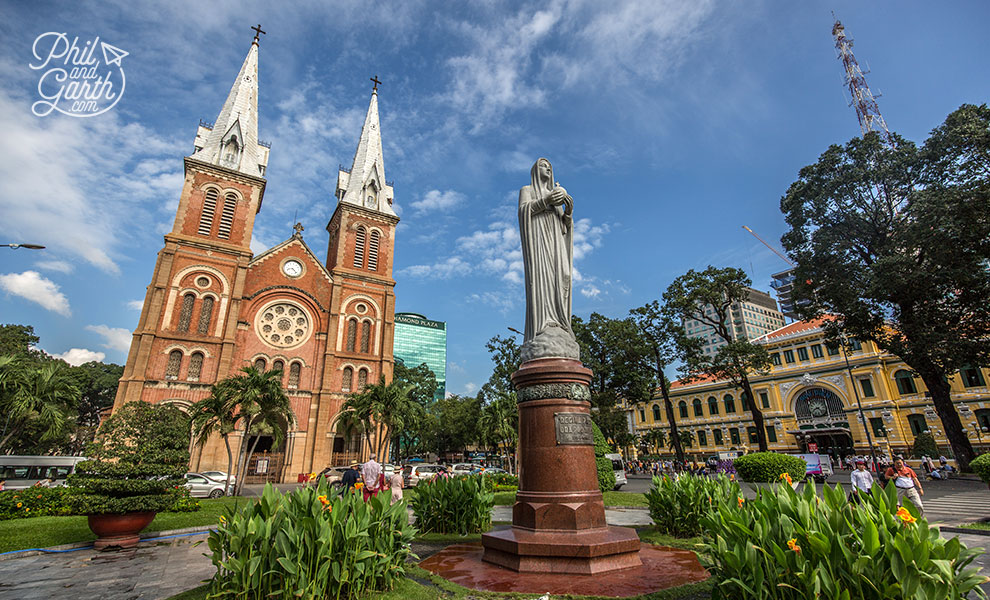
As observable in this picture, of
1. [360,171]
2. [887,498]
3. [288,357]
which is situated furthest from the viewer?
[360,171]

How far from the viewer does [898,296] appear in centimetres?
1892

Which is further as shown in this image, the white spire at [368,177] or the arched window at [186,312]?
the white spire at [368,177]

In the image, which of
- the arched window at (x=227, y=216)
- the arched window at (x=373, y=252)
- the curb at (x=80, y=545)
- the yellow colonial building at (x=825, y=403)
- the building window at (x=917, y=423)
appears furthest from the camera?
the arched window at (x=373, y=252)

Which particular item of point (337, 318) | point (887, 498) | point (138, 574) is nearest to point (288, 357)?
point (337, 318)

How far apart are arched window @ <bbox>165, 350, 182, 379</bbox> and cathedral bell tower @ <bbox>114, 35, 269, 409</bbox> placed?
1.9 inches

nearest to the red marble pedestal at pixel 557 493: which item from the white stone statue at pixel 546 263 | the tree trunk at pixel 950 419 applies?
the white stone statue at pixel 546 263

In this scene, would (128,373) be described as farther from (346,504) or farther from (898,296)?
(898,296)

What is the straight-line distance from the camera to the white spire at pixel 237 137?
32.4 meters

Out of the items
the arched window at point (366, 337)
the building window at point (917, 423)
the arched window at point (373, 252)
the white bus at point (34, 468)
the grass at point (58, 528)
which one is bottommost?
the grass at point (58, 528)

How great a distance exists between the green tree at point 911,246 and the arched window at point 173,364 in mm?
32720

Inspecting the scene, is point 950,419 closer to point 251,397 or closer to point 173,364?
point 251,397

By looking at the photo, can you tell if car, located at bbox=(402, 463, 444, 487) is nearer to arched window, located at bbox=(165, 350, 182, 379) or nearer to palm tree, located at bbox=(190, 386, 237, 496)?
palm tree, located at bbox=(190, 386, 237, 496)

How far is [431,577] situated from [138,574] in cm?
448

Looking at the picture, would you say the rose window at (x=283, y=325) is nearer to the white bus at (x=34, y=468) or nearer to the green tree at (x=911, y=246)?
the white bus at (x=34, y=468)
